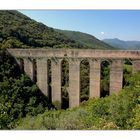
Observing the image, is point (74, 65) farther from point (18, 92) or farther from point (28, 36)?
point (28, 36)

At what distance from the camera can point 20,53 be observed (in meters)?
27.7

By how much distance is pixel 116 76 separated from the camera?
83.7ft

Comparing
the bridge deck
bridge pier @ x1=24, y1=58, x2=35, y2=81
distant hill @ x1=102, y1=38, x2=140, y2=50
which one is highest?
distant hill @ x1=102, y1=38, x2=140, y2=50

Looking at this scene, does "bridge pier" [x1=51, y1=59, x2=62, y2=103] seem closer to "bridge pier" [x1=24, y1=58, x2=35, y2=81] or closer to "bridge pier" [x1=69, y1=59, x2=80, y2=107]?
"bridge pier" [x1=69, y1=59, x2=80, y2=107]

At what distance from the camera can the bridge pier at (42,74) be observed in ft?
89.7

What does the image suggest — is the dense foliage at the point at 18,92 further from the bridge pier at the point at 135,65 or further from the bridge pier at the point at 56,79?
the bridge pier at the point at 135,65

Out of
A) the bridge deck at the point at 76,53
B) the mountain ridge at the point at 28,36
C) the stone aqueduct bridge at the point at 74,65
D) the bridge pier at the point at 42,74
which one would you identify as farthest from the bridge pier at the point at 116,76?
the mountain ridge at the point at 28,36

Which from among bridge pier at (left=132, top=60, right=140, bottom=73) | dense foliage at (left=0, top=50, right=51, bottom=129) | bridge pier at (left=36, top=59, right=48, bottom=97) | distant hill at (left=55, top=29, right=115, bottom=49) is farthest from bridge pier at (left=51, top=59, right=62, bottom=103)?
bridge pier at (left=132, top=60, right=140, bottom=73)

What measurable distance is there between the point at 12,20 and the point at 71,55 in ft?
34.9

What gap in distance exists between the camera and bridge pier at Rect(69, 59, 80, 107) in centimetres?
2641

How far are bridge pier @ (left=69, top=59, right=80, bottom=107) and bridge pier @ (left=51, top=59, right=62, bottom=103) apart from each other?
83 cm
